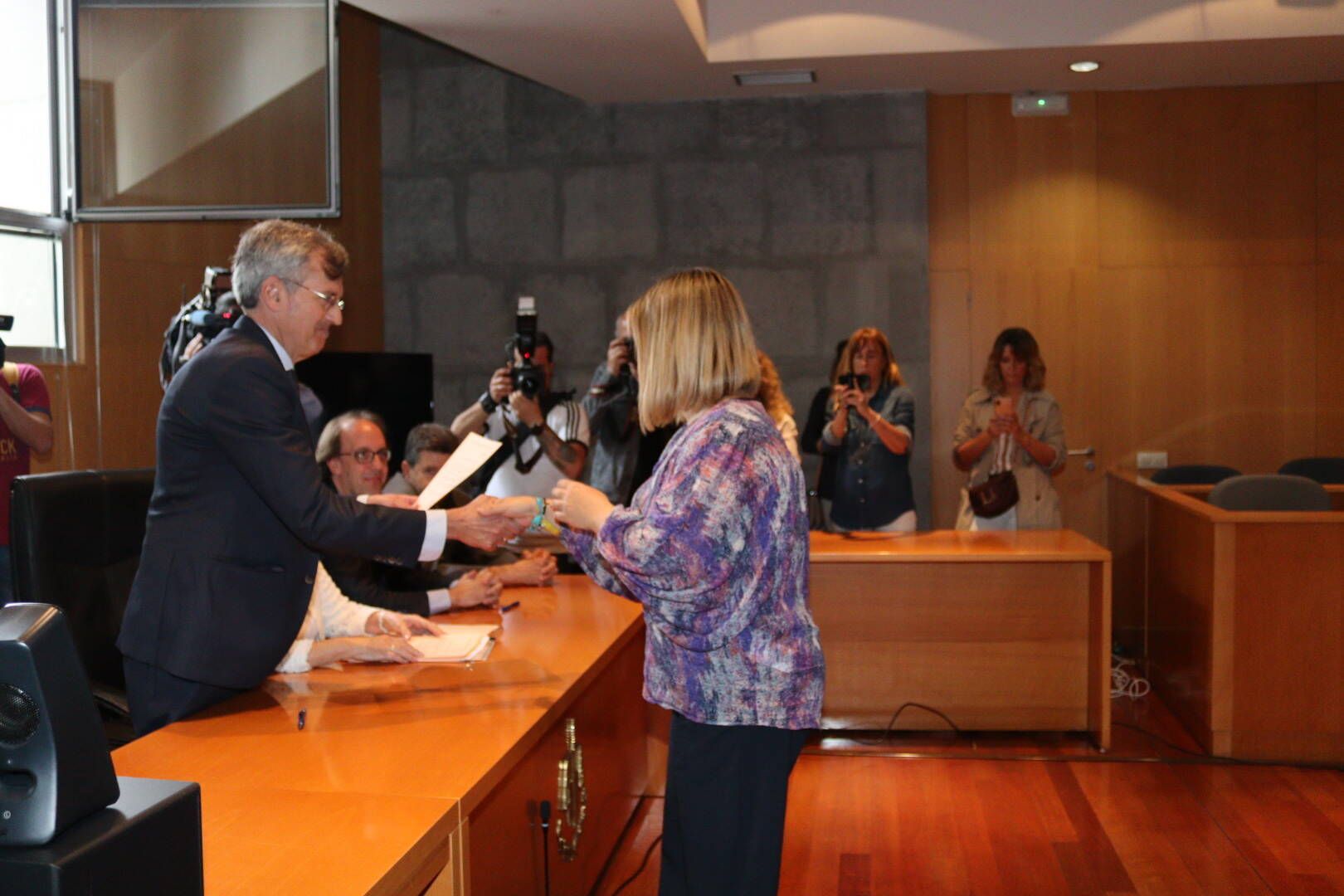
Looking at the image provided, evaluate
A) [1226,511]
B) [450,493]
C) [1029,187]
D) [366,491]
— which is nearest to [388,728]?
[366,491]

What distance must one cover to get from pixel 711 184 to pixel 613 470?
241 cm

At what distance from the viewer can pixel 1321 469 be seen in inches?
237

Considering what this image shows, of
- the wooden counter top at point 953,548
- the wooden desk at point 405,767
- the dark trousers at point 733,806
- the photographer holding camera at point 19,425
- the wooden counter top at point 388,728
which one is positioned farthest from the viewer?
the wooden counter top at point 953,548

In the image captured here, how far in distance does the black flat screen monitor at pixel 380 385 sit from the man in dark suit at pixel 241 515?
3258 mm

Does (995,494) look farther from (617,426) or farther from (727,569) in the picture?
(727,569)

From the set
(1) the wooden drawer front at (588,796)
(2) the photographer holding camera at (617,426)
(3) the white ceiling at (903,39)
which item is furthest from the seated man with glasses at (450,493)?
(3) the white ceiling at (903,39)

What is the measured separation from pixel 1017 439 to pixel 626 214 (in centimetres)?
250

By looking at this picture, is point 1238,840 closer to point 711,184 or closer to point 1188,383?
point 1188,383

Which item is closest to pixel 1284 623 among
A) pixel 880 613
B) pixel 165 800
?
pixel 880 613

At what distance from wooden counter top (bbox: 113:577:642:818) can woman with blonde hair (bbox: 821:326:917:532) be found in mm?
2354

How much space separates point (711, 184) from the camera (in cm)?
649

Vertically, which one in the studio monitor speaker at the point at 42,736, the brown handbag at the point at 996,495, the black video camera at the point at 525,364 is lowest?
the brown handbag at the point at 996,495

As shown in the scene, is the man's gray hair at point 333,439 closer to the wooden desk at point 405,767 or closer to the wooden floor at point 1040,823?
the wooden desk at point 405,767

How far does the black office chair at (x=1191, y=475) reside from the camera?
5.91m
